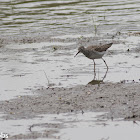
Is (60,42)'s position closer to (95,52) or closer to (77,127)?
(95,52)

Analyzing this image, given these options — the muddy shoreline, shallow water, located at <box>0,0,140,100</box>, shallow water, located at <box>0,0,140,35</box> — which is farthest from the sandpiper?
shallow water, located at <box>0,0,140,35</box>

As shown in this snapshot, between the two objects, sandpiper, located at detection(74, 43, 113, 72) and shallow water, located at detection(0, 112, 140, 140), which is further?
sandpiper, located at detection(74, 43, 113, 72)

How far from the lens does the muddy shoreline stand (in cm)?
862

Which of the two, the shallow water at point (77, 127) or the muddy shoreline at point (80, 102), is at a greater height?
the muddy shoreline at point (80, 102)

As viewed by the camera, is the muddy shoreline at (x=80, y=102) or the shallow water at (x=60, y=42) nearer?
the muddy shoreline at (x=80, y=102)

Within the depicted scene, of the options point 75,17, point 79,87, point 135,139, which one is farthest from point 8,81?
point 75,17

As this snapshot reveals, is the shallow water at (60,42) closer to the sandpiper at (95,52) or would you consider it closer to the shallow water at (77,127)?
the sandpiper at (95,52)

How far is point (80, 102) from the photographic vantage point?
30.2 ft

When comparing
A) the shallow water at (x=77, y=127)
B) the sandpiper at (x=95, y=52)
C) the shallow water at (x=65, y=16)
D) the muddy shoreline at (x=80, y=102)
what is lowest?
the shallow water at (x=77, y=127)

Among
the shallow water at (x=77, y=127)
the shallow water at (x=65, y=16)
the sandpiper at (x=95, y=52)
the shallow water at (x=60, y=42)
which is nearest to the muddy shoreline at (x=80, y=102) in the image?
the shallow water at (x=77, y=127)

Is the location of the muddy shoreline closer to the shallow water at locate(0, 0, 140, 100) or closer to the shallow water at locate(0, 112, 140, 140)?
Answer: the shallow water at locate(0, 112, 140, 140)

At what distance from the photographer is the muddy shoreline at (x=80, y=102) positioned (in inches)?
340

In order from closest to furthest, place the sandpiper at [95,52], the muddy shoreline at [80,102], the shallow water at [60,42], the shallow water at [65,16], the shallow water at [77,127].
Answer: the shallow water at [77,127] → the muddy shoreline at [80,102] → the shallow water at [60,42] → the sandpiper at [95,52] → the shallow water at [65,16]

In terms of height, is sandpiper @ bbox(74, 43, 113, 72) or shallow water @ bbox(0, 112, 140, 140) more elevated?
sandpiper @ bbox(74, 43, 113, 72)
